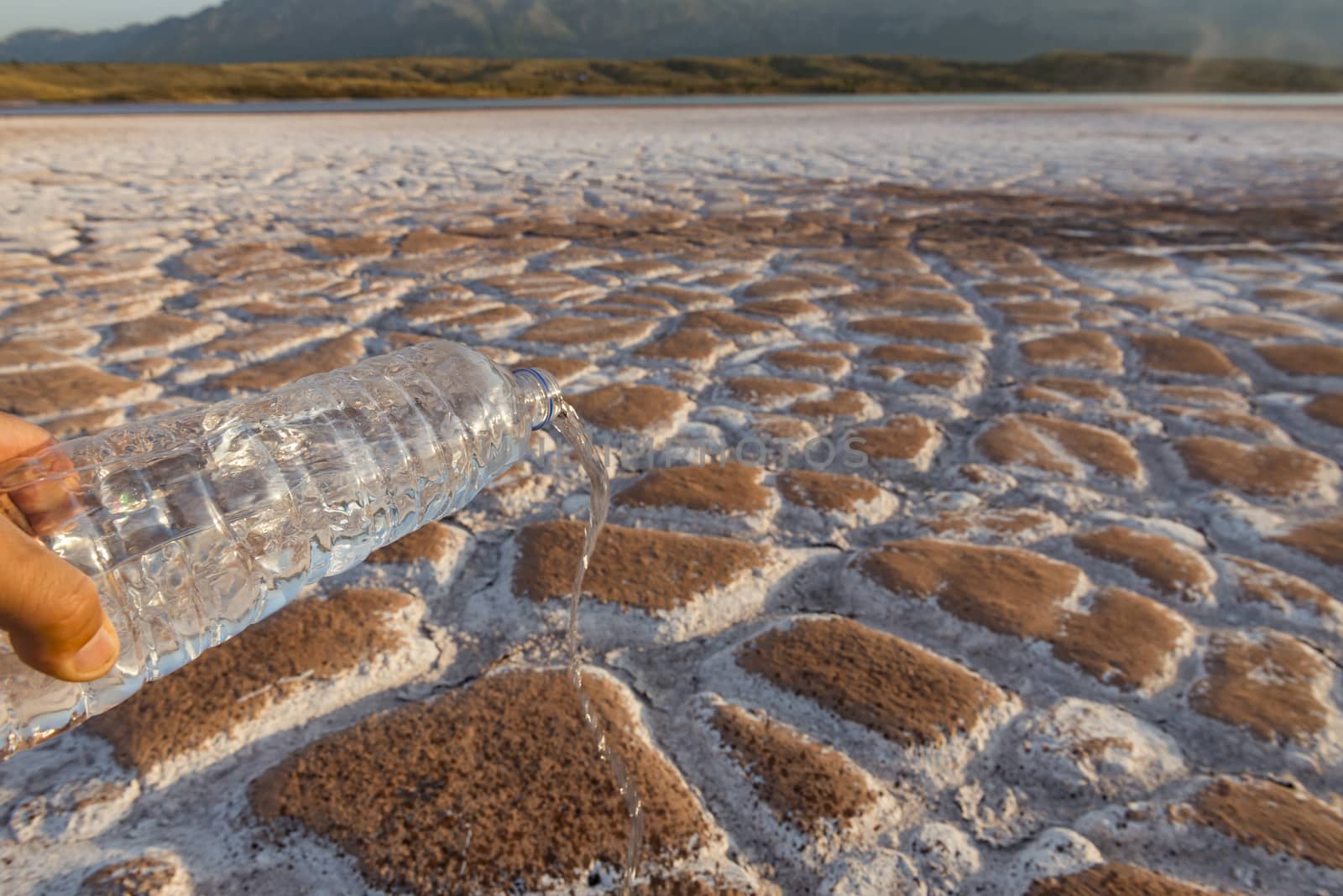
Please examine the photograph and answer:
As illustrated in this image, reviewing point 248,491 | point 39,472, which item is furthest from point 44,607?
point 248,491

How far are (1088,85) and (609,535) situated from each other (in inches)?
1896

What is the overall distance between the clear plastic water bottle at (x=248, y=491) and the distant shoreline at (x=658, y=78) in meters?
28.5

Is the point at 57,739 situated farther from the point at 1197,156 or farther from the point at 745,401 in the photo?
the point at 1197,156

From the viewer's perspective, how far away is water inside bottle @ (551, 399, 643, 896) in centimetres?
98

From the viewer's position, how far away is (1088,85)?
4153 cm

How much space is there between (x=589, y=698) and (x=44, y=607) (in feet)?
2.36

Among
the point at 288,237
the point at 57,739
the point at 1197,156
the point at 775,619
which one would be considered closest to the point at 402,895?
the point at 57,739

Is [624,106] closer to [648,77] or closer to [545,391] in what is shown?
[545,391]

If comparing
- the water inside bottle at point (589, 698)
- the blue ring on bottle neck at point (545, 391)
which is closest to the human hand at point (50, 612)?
the water inside bottle at point (589, 698)

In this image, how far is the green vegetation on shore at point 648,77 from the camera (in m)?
31.5

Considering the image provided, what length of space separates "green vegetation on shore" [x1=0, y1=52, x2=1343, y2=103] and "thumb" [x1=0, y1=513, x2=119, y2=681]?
29.5 meters

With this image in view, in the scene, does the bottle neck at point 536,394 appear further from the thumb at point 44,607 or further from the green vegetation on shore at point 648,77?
the green vegetation on shore at point 648,77

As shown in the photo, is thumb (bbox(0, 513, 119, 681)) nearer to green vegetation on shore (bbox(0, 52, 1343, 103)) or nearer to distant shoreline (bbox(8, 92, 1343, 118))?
distant shoreline (bbox(8, 92, 1343, 118))

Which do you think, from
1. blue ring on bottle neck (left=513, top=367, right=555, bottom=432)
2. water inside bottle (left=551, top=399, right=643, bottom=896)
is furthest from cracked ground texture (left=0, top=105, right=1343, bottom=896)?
blue ring on bottle neck (left=513, top=367, right=555, bottom=432)
